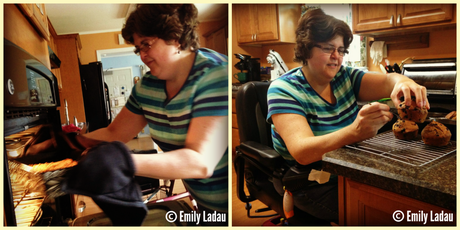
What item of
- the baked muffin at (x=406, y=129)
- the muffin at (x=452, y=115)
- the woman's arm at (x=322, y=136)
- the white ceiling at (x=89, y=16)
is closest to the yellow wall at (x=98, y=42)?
the white ceiling at (x=89, y=16)

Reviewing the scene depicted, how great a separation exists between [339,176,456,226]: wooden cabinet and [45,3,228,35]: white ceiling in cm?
52

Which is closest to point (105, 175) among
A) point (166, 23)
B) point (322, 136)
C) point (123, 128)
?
point (123, 128)

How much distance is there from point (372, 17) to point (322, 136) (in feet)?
1.24

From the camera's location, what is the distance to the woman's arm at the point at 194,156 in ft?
1.85

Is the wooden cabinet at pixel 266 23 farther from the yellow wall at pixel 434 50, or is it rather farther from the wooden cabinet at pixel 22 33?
the wooden cabinet at pixel 22 33

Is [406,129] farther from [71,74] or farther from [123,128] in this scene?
[71,74]

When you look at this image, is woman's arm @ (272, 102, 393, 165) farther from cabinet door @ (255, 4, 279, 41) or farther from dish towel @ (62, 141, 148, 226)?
dish towel @ (62, 141, 148, 226)

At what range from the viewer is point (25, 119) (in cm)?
57

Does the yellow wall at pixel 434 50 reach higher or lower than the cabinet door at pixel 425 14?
lower

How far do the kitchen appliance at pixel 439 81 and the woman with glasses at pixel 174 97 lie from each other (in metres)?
0.59

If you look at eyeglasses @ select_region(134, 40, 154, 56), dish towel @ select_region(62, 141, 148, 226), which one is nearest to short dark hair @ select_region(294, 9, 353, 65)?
eyeglasses @ select_region(134, 40, 154, 56)

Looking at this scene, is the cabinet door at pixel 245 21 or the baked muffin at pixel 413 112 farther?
the cabinet door at pixel 245 21

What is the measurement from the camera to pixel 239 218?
130 cm

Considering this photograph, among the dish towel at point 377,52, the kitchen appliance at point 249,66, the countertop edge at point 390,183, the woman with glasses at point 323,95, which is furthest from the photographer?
the kitchen appliance at point 249,66
